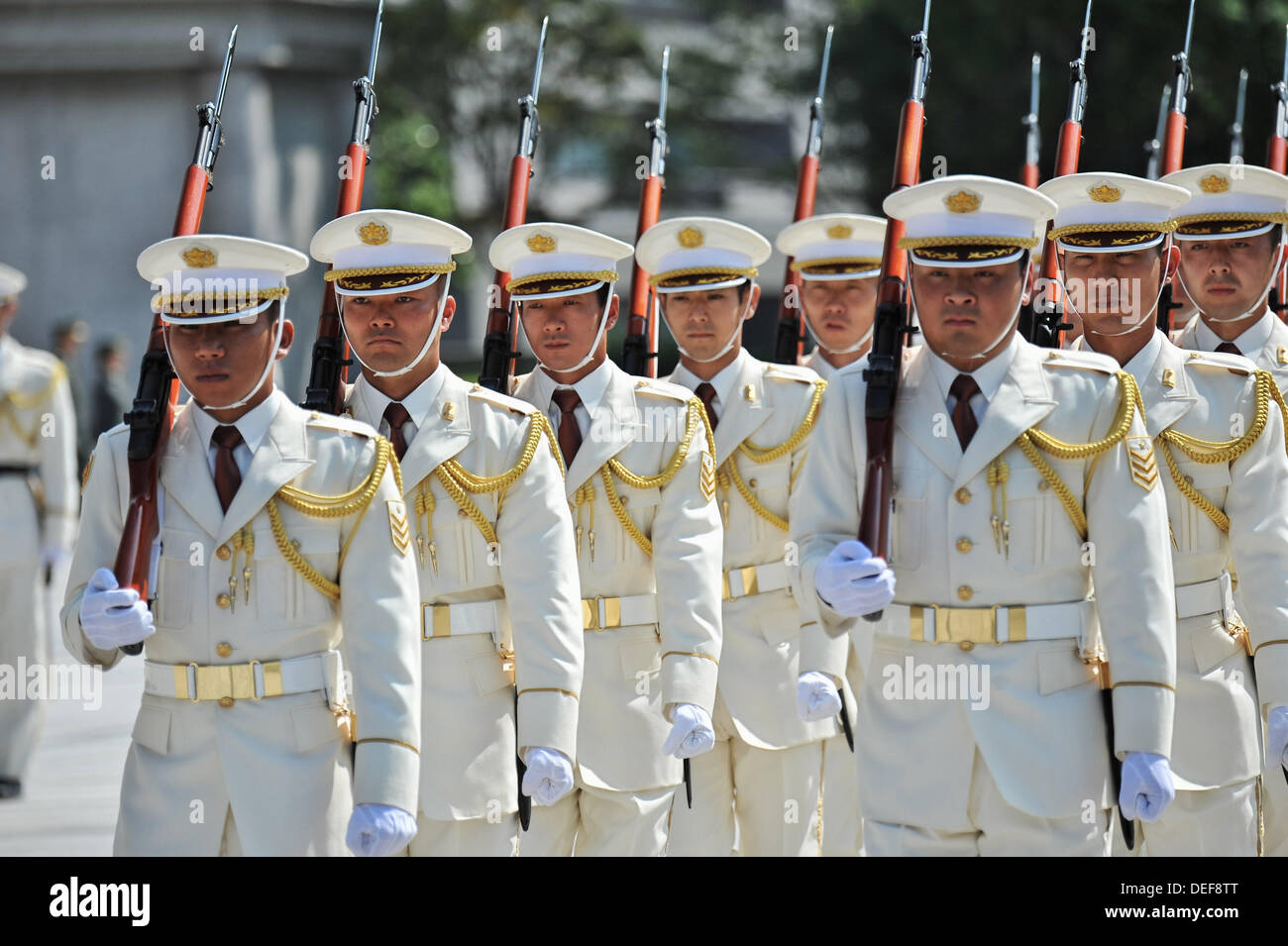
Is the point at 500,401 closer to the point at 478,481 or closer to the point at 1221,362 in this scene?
the point at 478,481

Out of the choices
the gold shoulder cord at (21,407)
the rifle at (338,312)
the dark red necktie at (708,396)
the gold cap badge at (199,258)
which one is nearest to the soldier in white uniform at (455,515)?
the rifle at (338,312)

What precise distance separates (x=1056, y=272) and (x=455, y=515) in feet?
8.02

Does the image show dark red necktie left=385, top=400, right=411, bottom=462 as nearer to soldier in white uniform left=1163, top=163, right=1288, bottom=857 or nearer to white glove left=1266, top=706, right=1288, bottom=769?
white glove left=1266, top=706, right=1288, bottom=769

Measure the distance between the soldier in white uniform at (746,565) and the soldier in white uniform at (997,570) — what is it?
1.54 meters

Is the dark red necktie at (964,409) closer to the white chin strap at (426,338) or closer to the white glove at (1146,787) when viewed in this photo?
the white glove at (1146,787)

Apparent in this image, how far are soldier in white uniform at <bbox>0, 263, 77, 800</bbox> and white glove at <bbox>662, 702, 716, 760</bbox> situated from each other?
4.11 meters

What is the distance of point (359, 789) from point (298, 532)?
0.58 metres

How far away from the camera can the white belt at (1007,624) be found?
484cm

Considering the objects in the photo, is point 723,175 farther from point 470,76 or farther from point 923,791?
point 923,791

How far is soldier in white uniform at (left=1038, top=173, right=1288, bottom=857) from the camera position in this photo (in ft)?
18.0

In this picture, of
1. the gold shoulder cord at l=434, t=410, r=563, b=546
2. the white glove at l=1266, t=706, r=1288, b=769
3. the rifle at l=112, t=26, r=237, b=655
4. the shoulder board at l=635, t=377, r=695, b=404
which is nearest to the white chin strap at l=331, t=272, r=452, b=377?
the gold shoulder cord at l=434, t=410, r=563, b=546

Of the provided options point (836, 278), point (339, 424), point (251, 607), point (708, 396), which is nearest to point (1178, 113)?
point (836, 278)

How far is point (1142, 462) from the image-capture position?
4.86 meters
